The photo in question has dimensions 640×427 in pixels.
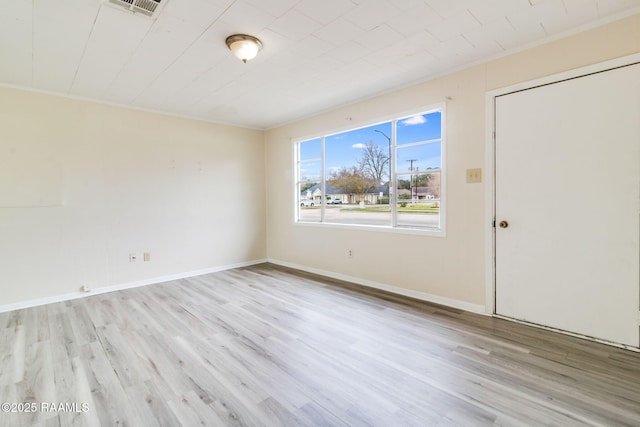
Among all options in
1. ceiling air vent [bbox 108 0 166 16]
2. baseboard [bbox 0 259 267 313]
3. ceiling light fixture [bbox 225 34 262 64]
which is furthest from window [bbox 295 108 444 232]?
ceiling air vent [bbox 108 0 166 16]

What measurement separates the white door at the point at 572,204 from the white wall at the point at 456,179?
0.18 metres

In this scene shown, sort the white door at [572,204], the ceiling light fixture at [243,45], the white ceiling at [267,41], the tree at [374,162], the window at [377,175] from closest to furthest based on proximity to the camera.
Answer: the white ceiling at [267,41]
the white door at [572,204]
the ceiling light fixture at [243,45]
the window at [377,175]
the tree at [374,162]

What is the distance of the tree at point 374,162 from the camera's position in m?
4.14

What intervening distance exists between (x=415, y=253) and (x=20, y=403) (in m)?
3.72

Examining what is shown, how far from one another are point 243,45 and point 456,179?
8.58 feet

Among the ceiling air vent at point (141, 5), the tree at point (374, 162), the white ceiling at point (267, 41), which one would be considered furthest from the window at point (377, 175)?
the ceiling air vent at point (141, 5)

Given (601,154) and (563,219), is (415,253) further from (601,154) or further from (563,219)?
(601,154)

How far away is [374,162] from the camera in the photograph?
4.30m

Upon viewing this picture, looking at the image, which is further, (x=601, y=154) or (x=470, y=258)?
(x=470, y=258)

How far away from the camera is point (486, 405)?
1787 mm

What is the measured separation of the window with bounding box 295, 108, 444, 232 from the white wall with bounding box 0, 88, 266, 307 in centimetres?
143

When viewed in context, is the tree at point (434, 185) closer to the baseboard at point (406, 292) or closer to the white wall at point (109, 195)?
the baseboard at point (406, 292)

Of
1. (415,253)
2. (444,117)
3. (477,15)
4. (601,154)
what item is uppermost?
(477,15)

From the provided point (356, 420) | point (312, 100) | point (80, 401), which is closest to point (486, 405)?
point (356, 420)
